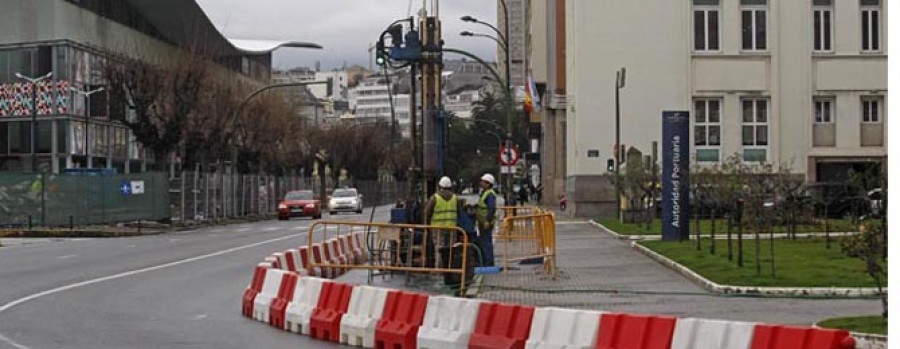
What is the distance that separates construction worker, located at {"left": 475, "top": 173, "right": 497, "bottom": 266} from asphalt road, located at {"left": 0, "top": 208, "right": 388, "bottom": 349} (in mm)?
4247

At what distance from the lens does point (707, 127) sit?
4712 cm

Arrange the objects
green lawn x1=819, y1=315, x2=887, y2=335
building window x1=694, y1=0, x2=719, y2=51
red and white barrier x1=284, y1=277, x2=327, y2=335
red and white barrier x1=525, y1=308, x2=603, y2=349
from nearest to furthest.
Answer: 1. red and white barrier x1=525, y1=308, x2=603, y2=349
2. green lawn x1=819, y1=315, x2=887, y2=335
3. red and white barrier x1=284, y1=277, x2=327, y2=335
4. building window x1=694, y1=0, x2=719, y2=51

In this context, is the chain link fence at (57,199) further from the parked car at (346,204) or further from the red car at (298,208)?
the parked car at (346,204)

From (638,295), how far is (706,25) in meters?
31.1

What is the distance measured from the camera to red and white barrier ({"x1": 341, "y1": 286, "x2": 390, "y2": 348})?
1357 centimetres

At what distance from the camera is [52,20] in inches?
2657

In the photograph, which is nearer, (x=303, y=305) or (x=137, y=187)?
(x=303, y=305)

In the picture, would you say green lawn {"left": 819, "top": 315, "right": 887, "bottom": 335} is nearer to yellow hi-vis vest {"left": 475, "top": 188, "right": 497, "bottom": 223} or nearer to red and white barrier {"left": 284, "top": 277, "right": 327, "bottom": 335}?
red and white barrier {"left": 284, "top": 277, "right": 327, "bottom": 335}

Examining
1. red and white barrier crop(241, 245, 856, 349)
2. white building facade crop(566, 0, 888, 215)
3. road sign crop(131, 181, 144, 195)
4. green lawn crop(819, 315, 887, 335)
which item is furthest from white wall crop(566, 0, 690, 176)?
green lawn crop(819, 315, 887, 335)

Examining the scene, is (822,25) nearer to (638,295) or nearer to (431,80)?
(431,80)

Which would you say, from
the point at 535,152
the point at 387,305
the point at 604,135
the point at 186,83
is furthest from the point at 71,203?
the point at 387,305

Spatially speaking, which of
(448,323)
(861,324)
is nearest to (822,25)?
(861,324)

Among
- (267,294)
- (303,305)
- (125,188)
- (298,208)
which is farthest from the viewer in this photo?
(298,208)
